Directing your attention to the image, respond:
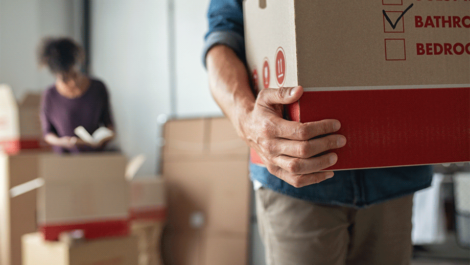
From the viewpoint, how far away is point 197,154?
262 centimetres

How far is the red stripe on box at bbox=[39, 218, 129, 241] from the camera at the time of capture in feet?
5.43

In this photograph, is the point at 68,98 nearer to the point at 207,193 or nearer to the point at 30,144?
the point at 30,144

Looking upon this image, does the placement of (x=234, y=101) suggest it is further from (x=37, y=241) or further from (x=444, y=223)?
(x=444, y=223)

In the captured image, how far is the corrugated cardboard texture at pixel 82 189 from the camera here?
1646 mm

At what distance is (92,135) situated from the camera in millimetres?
2246

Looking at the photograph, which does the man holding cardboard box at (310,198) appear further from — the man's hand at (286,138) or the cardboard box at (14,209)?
the cardboard box at (14,209)

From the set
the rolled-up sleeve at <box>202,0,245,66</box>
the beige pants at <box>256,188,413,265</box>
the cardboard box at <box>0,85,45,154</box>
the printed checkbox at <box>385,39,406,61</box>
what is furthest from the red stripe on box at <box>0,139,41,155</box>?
the printed checkbox at <box>385,39,406,61</box>

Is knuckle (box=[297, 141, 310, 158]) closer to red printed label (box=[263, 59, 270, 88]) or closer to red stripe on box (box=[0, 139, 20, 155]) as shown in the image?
red printed label (box=[263, 59, 270, 88])

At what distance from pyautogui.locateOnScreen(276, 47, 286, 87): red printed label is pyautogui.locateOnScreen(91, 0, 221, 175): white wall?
7.16ft

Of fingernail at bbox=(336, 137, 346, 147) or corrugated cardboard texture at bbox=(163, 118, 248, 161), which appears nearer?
fingernail at bbox=(336, 137, 346, 147)

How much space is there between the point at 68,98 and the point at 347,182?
1.96 metres

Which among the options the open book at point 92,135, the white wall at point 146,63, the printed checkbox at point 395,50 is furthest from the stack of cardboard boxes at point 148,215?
the printed checkbox at point 395,50

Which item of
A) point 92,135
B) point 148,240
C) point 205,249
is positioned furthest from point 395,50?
point 148,240

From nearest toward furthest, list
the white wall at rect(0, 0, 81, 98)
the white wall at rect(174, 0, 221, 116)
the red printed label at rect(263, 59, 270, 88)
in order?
the red printed label at rect(263, 59, 270, 88), the white wall at rect(174, 0, 221, 116), the white wall at rect(0, 0, 81, 98)
